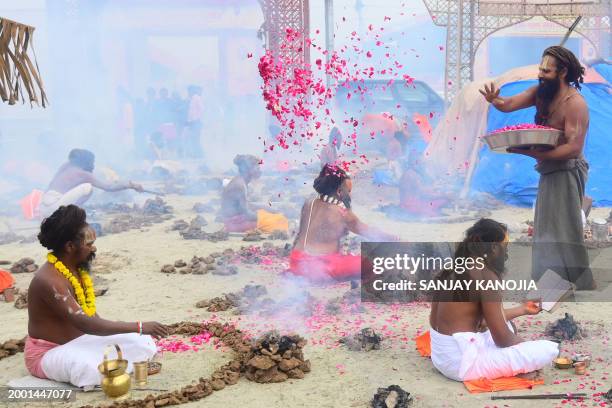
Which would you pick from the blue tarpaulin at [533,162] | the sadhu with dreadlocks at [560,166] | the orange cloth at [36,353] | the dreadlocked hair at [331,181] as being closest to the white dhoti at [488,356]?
the sadhu with dreadlocks at [560,166]

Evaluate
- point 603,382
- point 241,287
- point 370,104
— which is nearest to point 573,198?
point 603,382

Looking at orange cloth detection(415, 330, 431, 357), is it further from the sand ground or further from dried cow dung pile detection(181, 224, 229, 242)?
dried cow dung pile detection(181, 224, 229, 242)

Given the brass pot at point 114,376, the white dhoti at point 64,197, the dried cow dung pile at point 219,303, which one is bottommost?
the dried cow dung pile at point 219,303

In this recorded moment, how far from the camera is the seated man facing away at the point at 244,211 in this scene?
10.1 m

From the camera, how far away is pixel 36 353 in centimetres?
484

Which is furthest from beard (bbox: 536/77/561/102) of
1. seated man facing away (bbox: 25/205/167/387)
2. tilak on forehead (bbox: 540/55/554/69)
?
seated man facing away (bbox: 25/205/167/387)

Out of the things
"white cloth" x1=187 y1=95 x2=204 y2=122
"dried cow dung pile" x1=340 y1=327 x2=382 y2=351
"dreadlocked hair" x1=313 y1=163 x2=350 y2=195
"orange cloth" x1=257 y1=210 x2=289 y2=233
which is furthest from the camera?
"white cloth" x1=187 y1=95 x2=204 y2=122

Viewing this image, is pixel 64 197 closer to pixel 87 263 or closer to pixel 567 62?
pixel 87 263

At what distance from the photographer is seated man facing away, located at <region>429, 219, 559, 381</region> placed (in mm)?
4617

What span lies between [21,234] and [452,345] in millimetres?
7820

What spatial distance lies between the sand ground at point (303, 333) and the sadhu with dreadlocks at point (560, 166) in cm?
40

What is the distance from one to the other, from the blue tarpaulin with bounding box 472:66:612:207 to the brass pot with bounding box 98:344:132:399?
8.48m

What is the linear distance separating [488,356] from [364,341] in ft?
3.49

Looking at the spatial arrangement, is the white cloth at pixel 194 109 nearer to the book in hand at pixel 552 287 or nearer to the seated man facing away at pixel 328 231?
the seated man facing away at pixel 328 231
